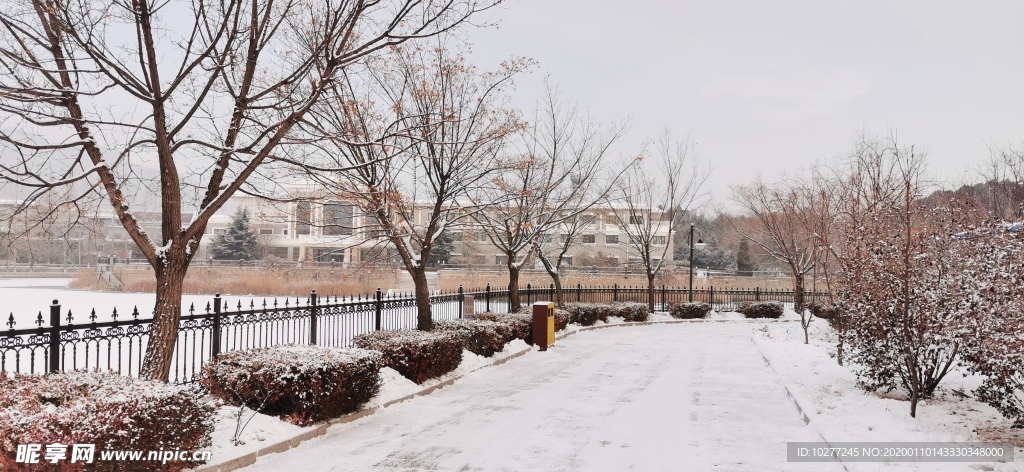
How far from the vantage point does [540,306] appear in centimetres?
1812

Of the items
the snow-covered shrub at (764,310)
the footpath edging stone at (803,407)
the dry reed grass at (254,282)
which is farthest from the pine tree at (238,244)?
the footpath edging stone at (803,407)

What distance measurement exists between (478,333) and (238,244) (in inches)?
1999

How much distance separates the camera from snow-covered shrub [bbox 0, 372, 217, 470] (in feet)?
16.2

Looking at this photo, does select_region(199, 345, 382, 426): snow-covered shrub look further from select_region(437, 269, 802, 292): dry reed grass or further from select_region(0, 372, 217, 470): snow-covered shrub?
select_region(437, 269, 802, 292): dry reed grass

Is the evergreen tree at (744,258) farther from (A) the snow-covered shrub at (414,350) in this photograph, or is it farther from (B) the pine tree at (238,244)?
(A) the snow-covered shrub at (414,350)

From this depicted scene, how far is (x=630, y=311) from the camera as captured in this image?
29312 mm

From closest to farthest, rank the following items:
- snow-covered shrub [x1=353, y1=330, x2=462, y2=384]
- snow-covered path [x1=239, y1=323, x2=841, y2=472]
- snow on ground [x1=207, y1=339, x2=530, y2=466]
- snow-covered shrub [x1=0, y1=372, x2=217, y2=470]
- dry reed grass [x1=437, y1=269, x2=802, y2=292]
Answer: snow-covered shrub [x1=0, y1=372, x2=217, y2=470]
snow on ground [x1=207, y1=339, x2=530, y2=466]
snow-covered path [x1=239, y1=323, x2=841, y2=472]
snow-covered shrub [x1=353, y1=330, x2=462, y2=384]
dry reed grass [x1=437, y1=269, x2=802, y2=292]

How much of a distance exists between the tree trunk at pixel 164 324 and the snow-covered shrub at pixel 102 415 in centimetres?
78

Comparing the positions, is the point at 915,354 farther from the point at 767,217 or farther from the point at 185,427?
the point at 767,217

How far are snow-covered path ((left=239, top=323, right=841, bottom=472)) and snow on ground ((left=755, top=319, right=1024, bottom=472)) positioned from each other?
37 centimetres

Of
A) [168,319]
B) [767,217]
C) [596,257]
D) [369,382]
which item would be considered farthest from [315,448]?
[596,257]

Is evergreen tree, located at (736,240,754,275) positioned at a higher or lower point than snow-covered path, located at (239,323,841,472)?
higher

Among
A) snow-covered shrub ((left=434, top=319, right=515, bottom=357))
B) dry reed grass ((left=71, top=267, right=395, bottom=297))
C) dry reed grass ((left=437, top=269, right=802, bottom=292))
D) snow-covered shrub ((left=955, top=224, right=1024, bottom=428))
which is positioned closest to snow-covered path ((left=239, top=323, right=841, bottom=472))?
snow-covered shrub ((left=434, top=319, right=515, bottom=357))

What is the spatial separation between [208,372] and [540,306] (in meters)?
11.1
